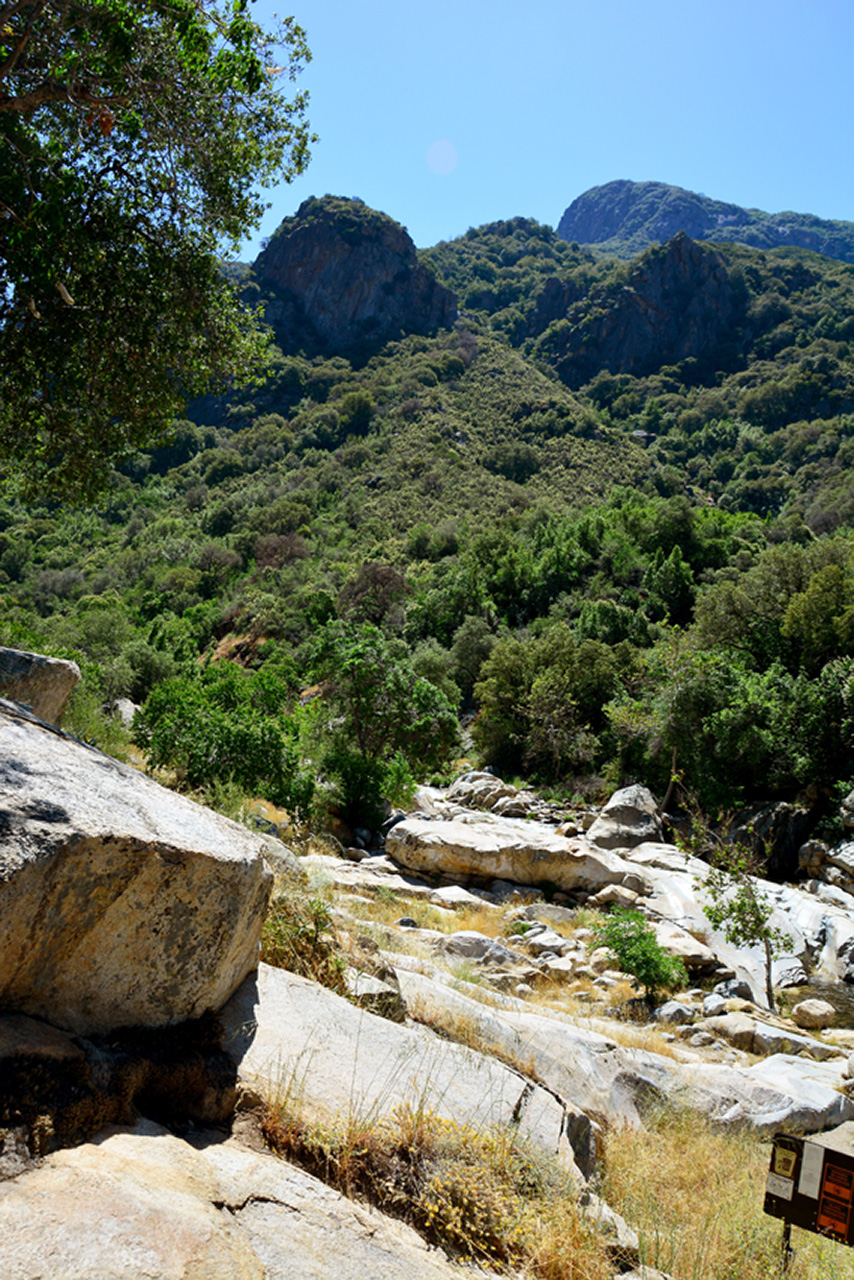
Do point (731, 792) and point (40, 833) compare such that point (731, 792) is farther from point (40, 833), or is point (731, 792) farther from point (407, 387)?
point (407, 387)

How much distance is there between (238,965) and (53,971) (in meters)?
1.14

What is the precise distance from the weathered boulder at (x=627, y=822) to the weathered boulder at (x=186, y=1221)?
16829 mm

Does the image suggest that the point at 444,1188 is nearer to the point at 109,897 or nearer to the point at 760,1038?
the point at 109,897

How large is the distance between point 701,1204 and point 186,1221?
369cm

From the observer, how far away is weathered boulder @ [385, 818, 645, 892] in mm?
13742

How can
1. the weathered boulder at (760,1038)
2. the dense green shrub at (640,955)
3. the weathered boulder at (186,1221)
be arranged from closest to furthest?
the weathered boulder at (186,1221) → the weathered boulder at (760,1038) → the dense green shrub at (640,955)

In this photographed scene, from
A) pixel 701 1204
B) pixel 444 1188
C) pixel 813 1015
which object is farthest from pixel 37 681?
pixel 813 1015

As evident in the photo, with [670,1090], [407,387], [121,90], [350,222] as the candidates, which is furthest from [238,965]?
[350,222]

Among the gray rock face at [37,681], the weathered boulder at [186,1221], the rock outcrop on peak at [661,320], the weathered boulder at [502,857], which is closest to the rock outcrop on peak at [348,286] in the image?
the rock outcrop on peak at [661,320]

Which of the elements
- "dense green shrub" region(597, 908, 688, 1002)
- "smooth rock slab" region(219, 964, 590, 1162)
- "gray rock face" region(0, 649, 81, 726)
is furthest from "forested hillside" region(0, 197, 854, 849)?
"smooth rock slab" region(219, 964, 590, 1162)

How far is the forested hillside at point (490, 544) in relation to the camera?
58.9ft

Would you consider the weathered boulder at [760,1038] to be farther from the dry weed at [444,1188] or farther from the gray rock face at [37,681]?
the gray rock face at [37,681]

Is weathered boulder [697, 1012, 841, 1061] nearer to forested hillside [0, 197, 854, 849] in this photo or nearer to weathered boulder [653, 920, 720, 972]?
weathered boulder [653, 920, 720, 972]

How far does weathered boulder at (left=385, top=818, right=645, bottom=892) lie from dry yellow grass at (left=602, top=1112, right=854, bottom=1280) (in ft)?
27.3
